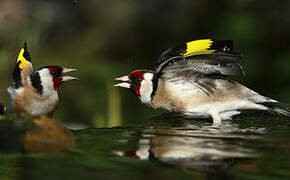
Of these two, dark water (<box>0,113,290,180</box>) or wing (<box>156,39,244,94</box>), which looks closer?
dark water (<box>0,113,290,180</box>)

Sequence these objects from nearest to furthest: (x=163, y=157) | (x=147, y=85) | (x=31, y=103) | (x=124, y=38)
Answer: (x=163, y=157), (x=31, y=103), (x=147, y=85), (x=124, y=38)

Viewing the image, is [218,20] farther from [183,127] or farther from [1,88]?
[183,127]

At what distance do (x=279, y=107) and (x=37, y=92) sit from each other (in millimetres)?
1986

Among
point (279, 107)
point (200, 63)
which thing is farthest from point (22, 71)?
point (279, 107)

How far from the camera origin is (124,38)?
7.40 meters

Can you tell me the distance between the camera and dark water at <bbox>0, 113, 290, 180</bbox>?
2125 mm

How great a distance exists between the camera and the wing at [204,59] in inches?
149

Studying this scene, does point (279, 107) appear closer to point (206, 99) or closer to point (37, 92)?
point (206, 99)

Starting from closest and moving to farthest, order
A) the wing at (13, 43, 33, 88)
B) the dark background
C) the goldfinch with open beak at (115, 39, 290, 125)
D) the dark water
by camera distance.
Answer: the dark water, the wing at (13, 43, 33, 88), the goldfinch with open beak at (115, 39, 290, 125), the dark background

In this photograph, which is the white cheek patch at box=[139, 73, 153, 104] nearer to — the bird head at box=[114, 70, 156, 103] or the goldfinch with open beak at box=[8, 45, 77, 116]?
the bird head at box=[114, 70, 156, 103]

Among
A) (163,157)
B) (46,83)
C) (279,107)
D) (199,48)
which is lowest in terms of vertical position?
(163,157)

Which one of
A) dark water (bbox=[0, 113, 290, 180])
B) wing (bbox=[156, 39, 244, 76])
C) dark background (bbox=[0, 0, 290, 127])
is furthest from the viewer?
dark background (bbox=[0, 0, 290, 127])

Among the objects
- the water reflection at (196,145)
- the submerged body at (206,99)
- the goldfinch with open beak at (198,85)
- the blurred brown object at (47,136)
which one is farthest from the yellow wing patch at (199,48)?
the blurred brown object at (47,136)

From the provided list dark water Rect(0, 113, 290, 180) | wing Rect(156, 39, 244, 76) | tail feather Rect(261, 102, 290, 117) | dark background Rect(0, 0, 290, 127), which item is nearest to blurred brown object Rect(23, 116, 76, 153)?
dark water Rect(0, 113, 290, 180)
